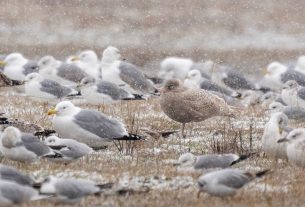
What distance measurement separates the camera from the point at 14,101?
18.9 metres

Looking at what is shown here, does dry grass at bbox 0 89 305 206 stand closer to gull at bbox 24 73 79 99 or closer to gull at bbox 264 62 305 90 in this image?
gull at bbox 24 73 79 99

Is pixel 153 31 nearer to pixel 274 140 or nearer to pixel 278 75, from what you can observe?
pixel 278 75

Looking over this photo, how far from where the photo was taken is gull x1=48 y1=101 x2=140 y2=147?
11852 mm

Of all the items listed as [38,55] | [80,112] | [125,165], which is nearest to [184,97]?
[80,112]

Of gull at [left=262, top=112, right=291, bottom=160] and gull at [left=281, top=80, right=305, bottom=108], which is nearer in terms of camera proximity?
gull at [left=262, top=112, right=291, bottom=160]

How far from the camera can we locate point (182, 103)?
13.9 metres

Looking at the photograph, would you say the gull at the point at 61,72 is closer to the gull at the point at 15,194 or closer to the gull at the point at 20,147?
the gull at the point at 20,147

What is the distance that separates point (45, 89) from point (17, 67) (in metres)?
5.20

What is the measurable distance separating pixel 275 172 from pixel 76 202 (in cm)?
308

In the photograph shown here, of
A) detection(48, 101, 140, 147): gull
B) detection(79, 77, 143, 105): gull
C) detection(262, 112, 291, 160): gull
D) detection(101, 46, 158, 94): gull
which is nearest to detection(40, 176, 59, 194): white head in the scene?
detection(48, 101, 140, 147): gull

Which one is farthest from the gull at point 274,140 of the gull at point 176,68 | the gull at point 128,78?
the gull at point 176,68

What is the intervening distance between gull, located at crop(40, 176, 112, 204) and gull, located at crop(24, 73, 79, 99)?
9.45 m

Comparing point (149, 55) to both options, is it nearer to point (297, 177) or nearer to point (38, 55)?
point (38, 55)

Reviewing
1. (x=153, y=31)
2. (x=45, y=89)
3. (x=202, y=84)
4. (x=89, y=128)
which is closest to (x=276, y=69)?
(x=202, y=84)
